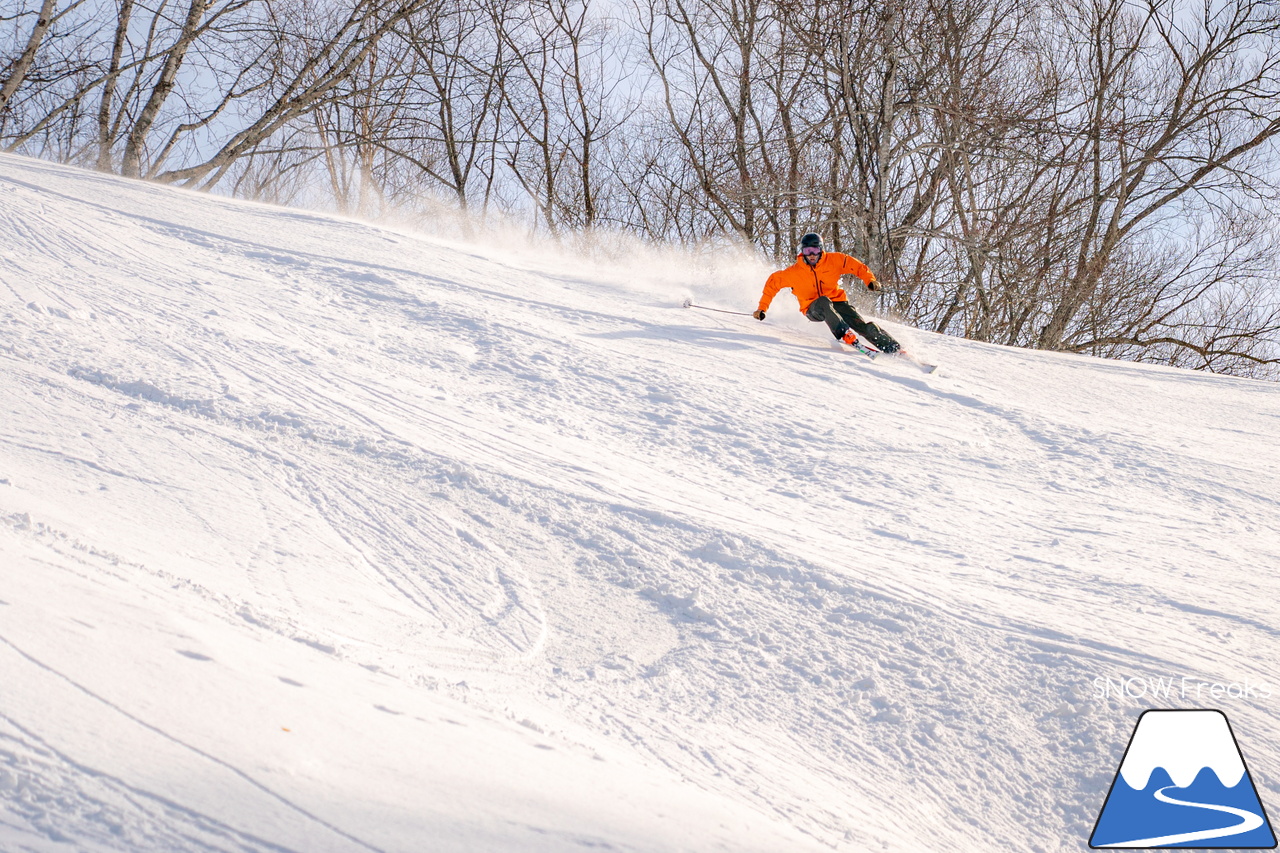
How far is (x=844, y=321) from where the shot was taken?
793cm

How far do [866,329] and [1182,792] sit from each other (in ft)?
18.6

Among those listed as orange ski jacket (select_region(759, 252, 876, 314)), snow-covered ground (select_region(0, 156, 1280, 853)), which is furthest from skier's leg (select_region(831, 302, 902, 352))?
snow-covered ground (select_region(0, 156, 1280, 853))

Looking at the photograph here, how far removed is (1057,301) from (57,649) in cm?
2116

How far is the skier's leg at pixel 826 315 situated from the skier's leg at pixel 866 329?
5 cm

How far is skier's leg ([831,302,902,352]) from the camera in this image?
7660 mm

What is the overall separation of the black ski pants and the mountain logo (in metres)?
5.20

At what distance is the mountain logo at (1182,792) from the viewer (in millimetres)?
2354

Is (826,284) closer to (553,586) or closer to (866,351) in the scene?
(866,351)

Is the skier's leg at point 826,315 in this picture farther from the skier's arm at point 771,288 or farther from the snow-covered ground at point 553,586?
the snow-covered ground at point 553,586
